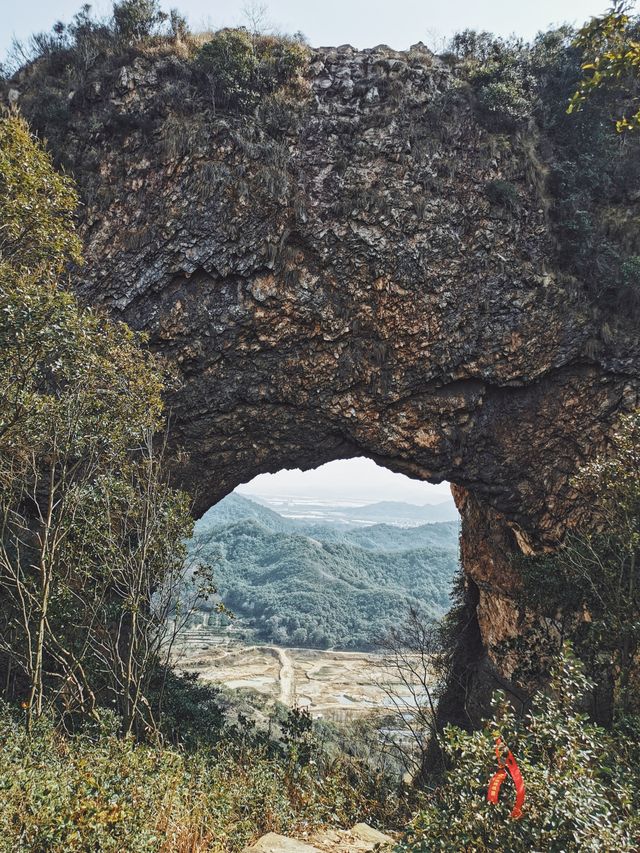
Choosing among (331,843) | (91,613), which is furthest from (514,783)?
(91,613)

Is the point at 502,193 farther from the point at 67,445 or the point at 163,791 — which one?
the point at 163,791

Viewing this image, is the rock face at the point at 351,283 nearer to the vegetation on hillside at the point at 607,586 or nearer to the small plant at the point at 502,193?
the small plant at the point at 502,193

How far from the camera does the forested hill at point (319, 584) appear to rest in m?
47.4

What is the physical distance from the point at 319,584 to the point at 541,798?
5335 cm

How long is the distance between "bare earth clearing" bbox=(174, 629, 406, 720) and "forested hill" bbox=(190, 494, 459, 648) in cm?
325

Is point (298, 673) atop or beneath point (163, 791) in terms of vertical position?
beneath

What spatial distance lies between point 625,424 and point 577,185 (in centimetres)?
823

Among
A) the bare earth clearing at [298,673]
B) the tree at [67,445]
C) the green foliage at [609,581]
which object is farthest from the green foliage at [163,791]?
the bare earth clearing at [298,673]

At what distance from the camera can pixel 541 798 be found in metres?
3.20

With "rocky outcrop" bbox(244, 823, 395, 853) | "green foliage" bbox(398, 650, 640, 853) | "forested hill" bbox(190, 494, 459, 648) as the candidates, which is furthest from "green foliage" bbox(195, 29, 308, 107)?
"forested hill" bbox(190, 494, 459, 648)

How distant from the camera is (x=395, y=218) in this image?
11617 millimetres

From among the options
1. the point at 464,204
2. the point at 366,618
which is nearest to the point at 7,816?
the point at 464,204

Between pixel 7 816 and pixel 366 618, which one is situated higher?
pixel 7 816

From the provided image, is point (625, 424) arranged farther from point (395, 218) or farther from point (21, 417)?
point (21, 417)
